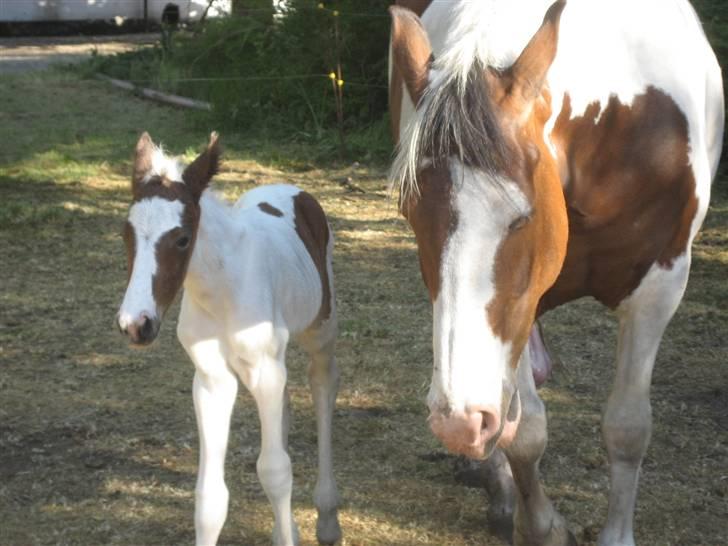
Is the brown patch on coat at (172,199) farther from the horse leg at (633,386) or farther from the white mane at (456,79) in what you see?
the horse leg at (633,386)

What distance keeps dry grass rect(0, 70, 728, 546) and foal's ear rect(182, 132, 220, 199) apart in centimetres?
95

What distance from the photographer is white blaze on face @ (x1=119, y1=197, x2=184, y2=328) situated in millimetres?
3150

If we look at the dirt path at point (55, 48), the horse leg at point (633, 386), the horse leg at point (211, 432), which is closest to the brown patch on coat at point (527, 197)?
the horse leg at point (633, 386)

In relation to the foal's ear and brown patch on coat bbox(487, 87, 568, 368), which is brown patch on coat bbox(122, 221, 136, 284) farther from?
brown patch on coat bbox(487, 87, 568, 368)

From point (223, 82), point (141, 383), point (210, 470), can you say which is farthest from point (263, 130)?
point (210, 470)

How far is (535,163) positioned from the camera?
2.60 m

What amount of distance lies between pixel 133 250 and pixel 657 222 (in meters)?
1.47

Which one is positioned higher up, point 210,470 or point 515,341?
point 515,341

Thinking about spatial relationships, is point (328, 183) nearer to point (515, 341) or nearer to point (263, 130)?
point (263, 130)

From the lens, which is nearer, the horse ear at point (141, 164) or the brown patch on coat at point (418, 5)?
the horse ear at point (141, 164)

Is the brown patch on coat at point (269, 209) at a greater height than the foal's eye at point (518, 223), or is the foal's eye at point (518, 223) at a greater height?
the foal's eye at point (518, 223)

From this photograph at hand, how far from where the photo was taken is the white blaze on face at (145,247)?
3150 millimetres

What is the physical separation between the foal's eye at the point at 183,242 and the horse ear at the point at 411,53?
88cm

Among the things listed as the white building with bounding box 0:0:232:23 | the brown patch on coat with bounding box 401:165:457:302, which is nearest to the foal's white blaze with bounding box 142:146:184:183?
the brown patch on coat with bounding box 401:165:457:302
